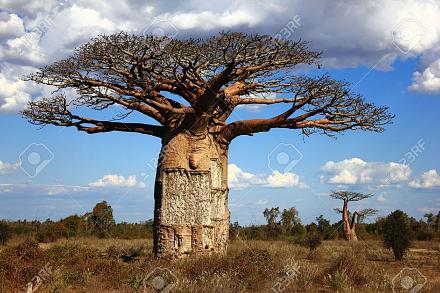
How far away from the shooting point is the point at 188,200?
11297 millimetres

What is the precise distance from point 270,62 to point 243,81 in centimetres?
136

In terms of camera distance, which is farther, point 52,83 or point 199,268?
point 52,83

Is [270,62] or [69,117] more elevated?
[270,62]

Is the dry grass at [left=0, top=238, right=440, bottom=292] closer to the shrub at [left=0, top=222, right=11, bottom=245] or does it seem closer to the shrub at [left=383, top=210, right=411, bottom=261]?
the shrub at [left=383, top=210, right=411, bottom=261]

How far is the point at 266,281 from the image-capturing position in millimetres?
8914

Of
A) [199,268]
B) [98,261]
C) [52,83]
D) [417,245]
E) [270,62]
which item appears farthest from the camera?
[417,245]

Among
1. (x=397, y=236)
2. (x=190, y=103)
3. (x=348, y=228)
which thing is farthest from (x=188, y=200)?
(x=348, y=228)

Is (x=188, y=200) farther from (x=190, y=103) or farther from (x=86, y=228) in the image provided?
(x=86, y=228)

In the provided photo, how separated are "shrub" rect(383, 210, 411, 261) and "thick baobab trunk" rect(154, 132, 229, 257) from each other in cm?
623

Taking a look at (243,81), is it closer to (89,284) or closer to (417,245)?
(89,284)

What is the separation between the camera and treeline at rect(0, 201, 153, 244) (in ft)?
78.7

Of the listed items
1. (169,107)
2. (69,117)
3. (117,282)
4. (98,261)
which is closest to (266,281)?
(117,282)

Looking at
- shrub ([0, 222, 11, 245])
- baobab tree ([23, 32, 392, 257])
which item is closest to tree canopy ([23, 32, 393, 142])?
baobab tree ([23, 32, 392, 257])

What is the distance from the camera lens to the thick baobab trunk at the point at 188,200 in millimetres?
11227
